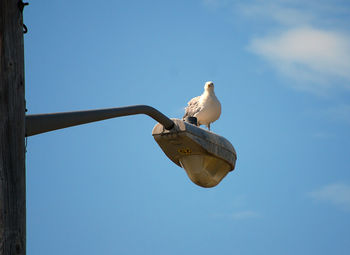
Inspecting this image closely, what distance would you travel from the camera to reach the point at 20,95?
4801 mm

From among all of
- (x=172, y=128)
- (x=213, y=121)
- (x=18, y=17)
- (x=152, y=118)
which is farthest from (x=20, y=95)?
(x=213, y=121)

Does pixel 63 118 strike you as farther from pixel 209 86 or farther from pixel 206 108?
pixel 209 86

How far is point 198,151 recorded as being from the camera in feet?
25.0

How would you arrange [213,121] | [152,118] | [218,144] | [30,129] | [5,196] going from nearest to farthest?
[5,196], [30,129], [152,118], [218,144], [213,121]

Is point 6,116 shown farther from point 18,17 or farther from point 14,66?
point 18,17

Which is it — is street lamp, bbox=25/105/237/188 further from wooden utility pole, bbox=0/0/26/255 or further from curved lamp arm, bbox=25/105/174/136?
wooden utility pole, bbox=0/0/26/255

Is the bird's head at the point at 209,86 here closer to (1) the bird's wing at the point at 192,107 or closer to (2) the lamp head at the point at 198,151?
(1) the bird's wing at the point at 192,107

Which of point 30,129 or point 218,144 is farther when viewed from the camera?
point 218,144

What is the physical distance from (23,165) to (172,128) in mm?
2716

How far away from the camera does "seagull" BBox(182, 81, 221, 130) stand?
13320 mm

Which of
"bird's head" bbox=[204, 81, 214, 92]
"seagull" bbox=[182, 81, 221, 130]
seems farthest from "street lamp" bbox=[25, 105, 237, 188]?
"bird's head" bbox=[204, 81, 214, 92]

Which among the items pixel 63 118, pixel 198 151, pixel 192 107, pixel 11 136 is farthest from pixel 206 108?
pixel 11 136

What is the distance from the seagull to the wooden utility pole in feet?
28.2

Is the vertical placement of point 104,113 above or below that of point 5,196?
above
